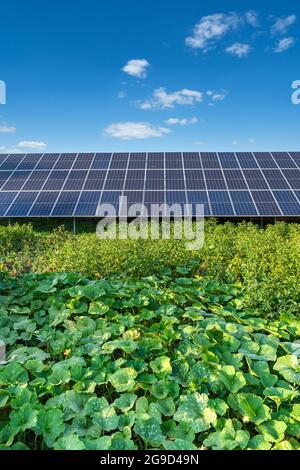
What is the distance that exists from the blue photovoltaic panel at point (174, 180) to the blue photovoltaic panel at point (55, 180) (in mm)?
4658

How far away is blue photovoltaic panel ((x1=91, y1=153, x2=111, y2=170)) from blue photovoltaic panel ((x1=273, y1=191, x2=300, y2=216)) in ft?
26.3

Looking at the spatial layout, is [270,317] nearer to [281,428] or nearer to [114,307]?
[114,307]

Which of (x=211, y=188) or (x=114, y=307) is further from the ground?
(x=211, y=188)

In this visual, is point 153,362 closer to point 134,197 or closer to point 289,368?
point 289,368

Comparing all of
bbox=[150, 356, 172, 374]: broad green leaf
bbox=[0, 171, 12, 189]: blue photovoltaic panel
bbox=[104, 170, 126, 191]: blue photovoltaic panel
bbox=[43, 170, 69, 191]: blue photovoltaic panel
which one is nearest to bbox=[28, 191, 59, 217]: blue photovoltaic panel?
bbox=[43, 170, 69, 191]: blue photovoltaic panel

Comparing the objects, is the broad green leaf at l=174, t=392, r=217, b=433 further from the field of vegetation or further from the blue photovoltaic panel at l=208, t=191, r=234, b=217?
the blue photovoltaic panel at l=208, t=191, r=234, b=217

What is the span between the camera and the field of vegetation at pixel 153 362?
2.97m

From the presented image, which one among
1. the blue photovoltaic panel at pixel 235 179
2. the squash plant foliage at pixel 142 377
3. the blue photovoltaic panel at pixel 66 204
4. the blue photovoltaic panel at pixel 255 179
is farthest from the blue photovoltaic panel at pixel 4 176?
the squash plant foliage at pixel 142 377

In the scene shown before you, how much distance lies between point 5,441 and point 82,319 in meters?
1.94

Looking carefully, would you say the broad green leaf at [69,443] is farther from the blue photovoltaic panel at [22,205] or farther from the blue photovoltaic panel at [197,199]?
the blue photovoltaic panel at [22,205]

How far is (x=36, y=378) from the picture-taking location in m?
3.59

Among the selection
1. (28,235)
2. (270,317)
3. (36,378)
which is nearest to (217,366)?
(36,378)

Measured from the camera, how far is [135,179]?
16.5 metres

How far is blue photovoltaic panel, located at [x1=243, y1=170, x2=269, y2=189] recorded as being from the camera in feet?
52.0
